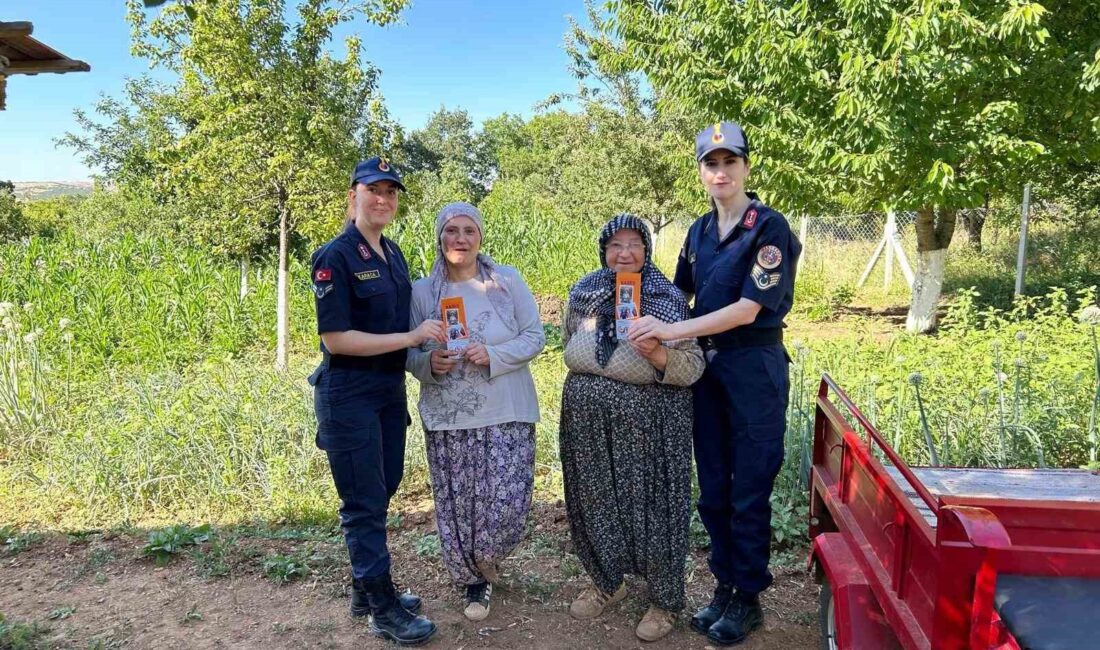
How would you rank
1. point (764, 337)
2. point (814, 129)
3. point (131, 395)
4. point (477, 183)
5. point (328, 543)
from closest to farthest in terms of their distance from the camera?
point (764, 337) < point (328, 543) < point (131, 395) < point (814, 129) < point (477, 183)

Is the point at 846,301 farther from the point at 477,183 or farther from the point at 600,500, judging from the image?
the point at 477,183

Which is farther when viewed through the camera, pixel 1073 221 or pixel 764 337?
pixel 1073 221

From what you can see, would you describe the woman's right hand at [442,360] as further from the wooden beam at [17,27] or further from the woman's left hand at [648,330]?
the wooden beam at [17,27]

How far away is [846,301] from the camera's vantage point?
1183cm

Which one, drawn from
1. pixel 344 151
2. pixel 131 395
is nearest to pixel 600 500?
pixel 131 395

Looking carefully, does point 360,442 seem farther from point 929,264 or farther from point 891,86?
point 929,264

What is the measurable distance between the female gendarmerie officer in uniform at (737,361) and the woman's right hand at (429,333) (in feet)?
2.31

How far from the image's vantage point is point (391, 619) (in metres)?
2.96

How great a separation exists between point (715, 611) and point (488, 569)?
94 centimetres

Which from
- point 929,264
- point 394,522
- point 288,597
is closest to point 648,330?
point 288,597

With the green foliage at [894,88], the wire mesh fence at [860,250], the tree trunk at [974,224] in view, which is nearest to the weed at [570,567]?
the green foliage at [894,88]

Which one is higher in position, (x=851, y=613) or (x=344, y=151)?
(x=344, y=151)

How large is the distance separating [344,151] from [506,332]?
4.14m

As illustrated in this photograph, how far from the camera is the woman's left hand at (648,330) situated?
2.58 meters
